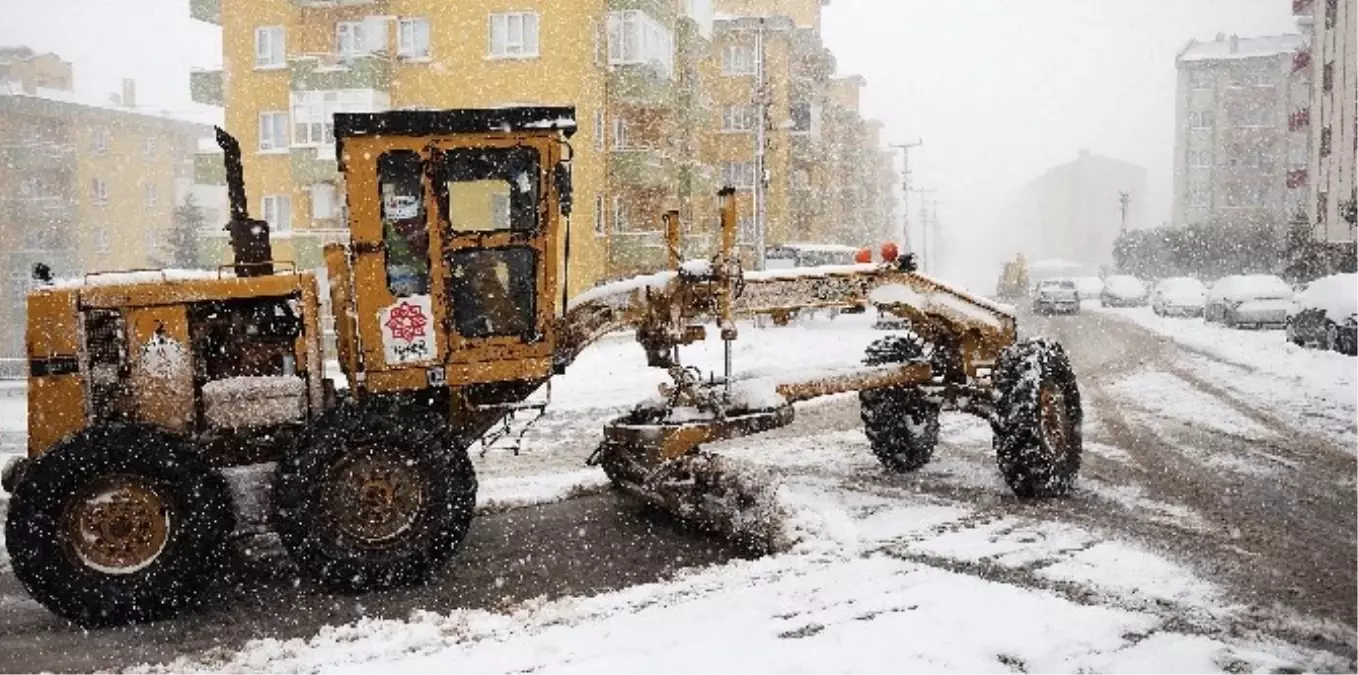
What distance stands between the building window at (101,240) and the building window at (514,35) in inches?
1342

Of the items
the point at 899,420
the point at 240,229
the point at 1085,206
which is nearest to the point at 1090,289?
the point at 899,420

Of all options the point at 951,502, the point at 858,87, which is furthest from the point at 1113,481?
the point at 858,87

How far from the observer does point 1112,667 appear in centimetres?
536

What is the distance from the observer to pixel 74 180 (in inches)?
2196

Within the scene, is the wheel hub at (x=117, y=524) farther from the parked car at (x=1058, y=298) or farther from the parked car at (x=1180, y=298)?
the parked car at (x=1058, y=298)

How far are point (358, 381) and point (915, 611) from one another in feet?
12.8

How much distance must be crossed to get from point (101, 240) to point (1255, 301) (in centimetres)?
5346

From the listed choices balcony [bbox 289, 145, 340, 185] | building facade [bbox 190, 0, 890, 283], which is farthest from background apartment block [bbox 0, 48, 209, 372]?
balcony [bbox 289, 145, 340, 185]

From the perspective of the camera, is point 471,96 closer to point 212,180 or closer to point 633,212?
point 633,212

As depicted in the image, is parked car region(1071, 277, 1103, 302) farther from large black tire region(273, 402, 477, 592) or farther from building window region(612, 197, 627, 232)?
large black tire region(273, 402, 477, 592)

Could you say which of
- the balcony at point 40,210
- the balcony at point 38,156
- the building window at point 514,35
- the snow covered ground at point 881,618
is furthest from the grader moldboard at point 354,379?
the balcony at point 38,156

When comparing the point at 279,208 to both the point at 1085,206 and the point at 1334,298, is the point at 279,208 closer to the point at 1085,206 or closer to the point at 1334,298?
the point at 1334,298

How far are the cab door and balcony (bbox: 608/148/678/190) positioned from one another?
28.7 metres

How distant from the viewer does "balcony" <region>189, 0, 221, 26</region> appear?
122 ft
